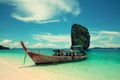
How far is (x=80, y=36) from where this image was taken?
9525 cm

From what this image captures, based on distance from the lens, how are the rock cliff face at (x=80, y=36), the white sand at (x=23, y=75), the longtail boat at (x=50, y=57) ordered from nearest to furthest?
1. the white sand at (x=23, y=75)
2. the longtail boat at (x=50, y=57)
3. the rock cliff face at (x=80, y=36)

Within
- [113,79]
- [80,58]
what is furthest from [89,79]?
[80,58]

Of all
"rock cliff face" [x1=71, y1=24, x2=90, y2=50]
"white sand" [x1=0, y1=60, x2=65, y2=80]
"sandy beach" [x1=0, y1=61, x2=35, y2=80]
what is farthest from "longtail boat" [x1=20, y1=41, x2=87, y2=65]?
"rock cliff face" [x1=71, y1=24, x2=90, y2=50]

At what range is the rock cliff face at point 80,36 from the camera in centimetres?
9218

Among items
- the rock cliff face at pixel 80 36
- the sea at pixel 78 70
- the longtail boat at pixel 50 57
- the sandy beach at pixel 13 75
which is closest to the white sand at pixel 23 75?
the sandy beach at pixel 13 75

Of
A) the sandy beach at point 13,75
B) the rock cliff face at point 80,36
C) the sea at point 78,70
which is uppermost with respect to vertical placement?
the rock cliff face at point 80,36

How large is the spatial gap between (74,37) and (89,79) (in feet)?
271

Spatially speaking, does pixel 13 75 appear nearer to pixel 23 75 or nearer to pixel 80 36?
pixel 23 75

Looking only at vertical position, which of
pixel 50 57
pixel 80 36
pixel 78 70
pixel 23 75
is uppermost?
pixel 80 36

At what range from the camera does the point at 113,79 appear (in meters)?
12.5

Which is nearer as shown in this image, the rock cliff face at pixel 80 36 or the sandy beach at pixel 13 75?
the sandy beach at pixel 13 75

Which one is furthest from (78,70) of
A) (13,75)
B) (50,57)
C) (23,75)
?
(13,75)

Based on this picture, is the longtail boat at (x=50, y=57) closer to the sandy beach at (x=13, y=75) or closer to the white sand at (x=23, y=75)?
the white sand at (x=23, y=75)

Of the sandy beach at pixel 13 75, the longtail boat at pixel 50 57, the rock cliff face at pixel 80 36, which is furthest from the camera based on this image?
the rock cliff face at pixel 80 36
